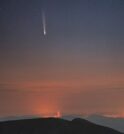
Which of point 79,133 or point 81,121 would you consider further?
point 81,121

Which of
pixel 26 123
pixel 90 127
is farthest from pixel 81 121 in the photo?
pixel 26 123

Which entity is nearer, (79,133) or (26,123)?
(79,133)

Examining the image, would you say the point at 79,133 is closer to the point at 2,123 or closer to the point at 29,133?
the point at 29,133

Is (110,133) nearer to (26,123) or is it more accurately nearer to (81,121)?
(81,121)

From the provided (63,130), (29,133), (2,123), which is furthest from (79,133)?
(2,123)

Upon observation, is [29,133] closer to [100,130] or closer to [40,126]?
[40,126]
